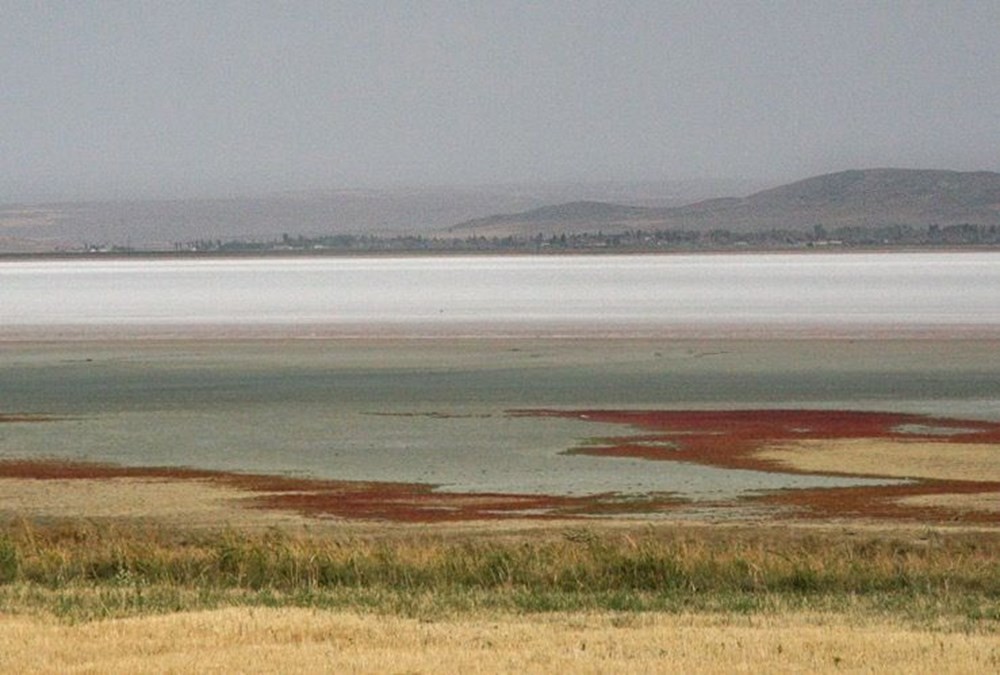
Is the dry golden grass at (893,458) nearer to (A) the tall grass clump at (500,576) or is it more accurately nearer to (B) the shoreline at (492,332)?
(A) the tall grass clump at (500,576)

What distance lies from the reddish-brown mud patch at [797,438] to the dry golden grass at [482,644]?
8334mm

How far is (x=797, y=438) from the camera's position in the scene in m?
27.0

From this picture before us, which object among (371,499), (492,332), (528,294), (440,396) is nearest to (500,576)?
(371,499)

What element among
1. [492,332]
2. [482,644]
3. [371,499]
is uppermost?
[482,644]

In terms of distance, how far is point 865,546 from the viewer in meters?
16.0

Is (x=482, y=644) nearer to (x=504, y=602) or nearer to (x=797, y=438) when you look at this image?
(x=504, y=602)

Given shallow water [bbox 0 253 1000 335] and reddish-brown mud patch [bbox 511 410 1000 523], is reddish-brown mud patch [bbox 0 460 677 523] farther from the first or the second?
shallow water [bbox 0 253 1000 335]

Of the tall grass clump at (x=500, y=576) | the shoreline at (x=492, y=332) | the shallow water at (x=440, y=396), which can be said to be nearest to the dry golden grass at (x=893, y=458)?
the shallow water at (x=440, y=396)

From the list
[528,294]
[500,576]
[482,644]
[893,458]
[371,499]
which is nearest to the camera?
[482,644]

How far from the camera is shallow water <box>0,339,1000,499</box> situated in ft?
80.4

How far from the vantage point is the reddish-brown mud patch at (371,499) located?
20.2 m

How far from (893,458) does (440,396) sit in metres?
11.1

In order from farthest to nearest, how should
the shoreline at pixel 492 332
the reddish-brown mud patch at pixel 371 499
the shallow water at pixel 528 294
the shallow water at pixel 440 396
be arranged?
the shallow water at pixel 528 294 < the shoreline at pixel 492 332 < the shallow water at pixel 440 396 < the reddish-brown mud patch at pixel 371 499

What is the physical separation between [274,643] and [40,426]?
20010mm
